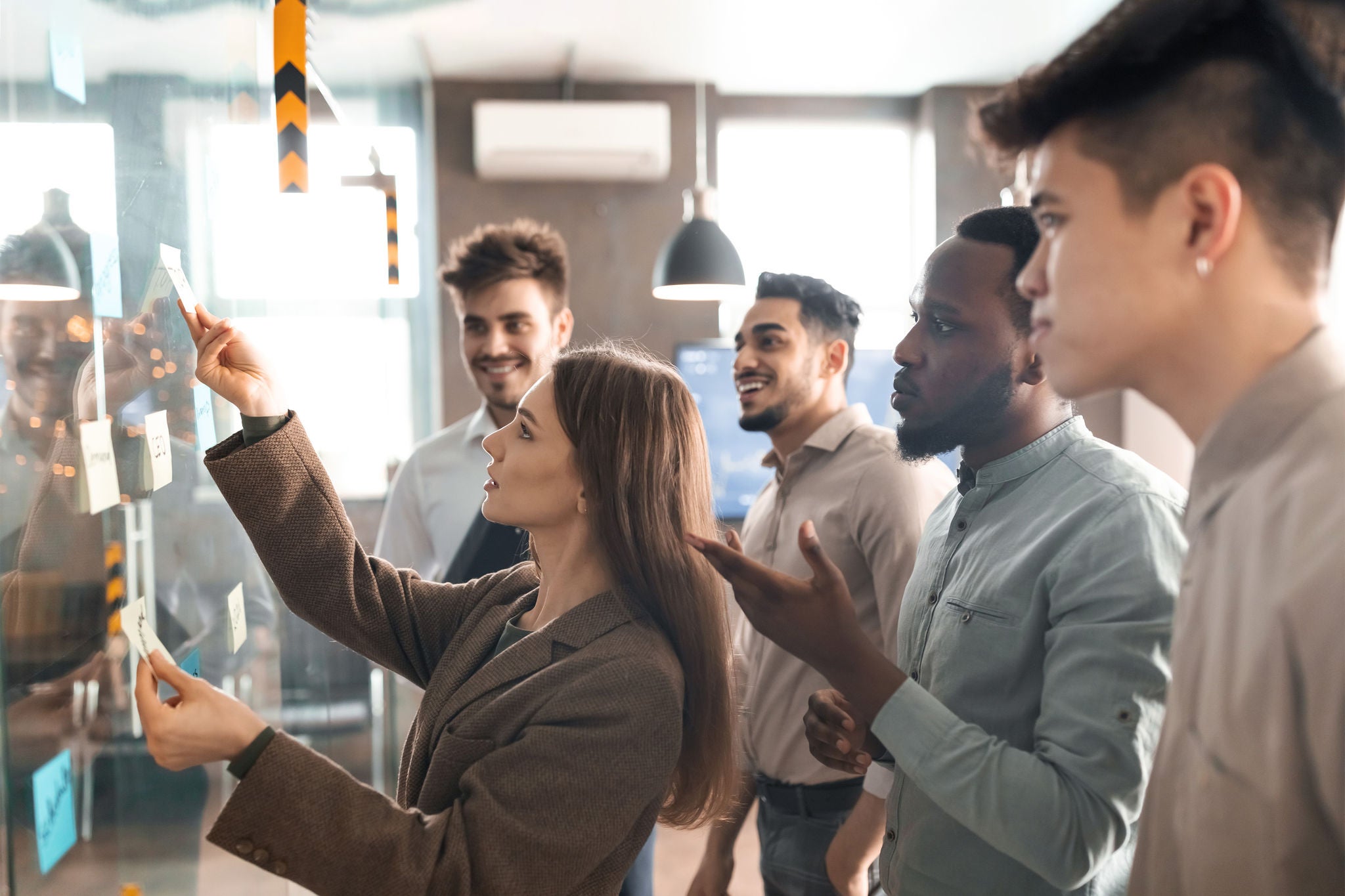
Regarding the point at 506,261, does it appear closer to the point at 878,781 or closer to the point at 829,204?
the point at 878,781

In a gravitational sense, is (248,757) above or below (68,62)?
below

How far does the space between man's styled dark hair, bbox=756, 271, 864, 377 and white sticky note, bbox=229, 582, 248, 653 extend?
142 centimetres

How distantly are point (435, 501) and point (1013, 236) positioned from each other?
1741 mm

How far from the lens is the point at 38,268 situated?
0.94 m

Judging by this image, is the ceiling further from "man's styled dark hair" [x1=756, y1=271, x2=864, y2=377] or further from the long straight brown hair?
the long straight brown hair

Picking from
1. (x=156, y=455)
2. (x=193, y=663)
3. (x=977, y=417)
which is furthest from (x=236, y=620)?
(x=977, y=417)

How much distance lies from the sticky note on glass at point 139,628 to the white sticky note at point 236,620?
0.46 meters

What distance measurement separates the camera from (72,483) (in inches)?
40.1

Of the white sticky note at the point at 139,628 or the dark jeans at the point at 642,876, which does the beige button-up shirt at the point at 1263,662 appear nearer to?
the white sticky note at the point at 139,628

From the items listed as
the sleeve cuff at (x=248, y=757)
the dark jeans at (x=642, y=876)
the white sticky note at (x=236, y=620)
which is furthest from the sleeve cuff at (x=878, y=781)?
the white sticky note at (x=236, y=620)

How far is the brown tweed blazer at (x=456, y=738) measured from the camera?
94 cm

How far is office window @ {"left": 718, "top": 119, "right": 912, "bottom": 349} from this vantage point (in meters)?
5.37

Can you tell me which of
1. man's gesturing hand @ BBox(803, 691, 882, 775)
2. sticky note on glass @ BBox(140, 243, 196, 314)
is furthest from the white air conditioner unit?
man's gesturing hand @ BBox(803, 691, 882, 775)

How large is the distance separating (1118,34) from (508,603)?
101cm
